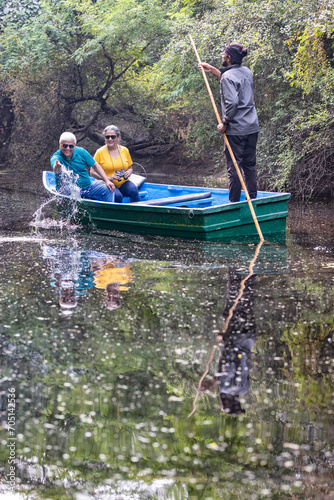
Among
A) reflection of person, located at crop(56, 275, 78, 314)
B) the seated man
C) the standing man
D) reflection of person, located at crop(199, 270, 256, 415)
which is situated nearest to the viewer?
reflection of person, located at crop(199, 270, 256, 415)

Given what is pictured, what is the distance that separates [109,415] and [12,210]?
7824 mm

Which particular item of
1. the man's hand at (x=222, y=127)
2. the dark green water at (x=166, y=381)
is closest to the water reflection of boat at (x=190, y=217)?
the man's hand at (x=222, y=127)

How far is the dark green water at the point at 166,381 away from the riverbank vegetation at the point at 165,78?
4.35 metres

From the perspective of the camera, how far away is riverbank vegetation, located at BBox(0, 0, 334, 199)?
33.7 feet

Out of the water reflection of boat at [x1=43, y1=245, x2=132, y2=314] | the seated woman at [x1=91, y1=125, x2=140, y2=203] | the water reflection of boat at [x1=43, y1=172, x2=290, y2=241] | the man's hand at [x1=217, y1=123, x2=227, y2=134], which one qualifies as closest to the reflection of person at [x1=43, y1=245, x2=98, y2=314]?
the water reflection of boat at [x1=43, y1=245, x2=132, y2=314]

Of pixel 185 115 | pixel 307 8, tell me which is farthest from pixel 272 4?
pixel 185 115

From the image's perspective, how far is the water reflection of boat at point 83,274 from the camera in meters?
4.57

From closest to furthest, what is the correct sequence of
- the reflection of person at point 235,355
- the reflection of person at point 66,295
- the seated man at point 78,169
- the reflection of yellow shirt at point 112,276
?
the reflection of person at point 235,355, the reflection of person at point 66,295, the reflection of yellow shirt at point 112,276, the seated man at point 78,169

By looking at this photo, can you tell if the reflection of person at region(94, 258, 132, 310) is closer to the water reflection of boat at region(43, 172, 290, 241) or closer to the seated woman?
the water reflection of boat at region(43, 172, 290, 241)

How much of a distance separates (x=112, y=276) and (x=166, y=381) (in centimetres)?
234

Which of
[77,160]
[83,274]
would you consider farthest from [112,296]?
[77,160]

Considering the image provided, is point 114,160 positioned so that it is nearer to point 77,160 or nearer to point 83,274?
point 77,160

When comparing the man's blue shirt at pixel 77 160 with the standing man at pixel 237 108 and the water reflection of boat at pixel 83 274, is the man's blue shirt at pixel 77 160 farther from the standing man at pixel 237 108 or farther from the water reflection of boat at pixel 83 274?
the standing man at pixel 237 108

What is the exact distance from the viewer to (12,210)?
1006cm
